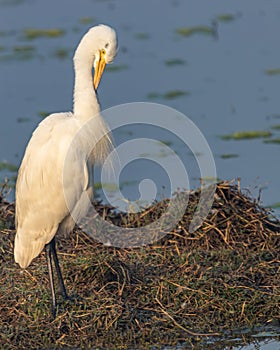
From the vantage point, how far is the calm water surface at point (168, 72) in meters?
10.9

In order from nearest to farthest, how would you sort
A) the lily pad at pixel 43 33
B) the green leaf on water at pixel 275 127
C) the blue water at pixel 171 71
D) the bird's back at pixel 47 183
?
the bird's back at pixel 47 183 → the blue water at pixel 171 71 → the green leaf on water at pixel 275 127 → the lily pad at pixel 43 33

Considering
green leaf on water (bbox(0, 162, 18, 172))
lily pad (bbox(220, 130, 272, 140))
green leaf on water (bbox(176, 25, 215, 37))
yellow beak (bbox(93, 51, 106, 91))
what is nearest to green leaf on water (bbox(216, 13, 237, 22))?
green leaf on water (bbox(176, 25, 215, 37))

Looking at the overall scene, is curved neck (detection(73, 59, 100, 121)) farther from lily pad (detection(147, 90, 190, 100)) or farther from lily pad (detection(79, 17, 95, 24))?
lily pad (detection(79, 17, 95, 24))

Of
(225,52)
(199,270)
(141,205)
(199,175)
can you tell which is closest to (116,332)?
(199,270)

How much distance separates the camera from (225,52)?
15.1 meters

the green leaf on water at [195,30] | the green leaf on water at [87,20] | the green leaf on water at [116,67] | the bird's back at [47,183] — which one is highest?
the bird's back at [47,183]

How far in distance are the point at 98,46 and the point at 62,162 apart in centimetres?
81

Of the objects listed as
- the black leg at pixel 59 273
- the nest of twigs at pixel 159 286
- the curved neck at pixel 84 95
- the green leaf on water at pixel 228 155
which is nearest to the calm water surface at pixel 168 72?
the green leaf on water at pixel 228 155

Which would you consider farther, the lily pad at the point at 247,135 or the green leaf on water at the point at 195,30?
the green leaf on water at the point at 195,30

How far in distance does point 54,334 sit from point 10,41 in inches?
411

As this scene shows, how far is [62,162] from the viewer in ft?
22.6

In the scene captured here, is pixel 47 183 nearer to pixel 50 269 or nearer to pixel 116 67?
pixel 50 269

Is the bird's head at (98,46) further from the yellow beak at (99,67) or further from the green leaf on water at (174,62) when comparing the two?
the green leaf on water at (174,62)

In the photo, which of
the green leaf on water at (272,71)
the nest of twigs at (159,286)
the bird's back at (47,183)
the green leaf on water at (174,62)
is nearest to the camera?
the nest of twigs at (159,286)
